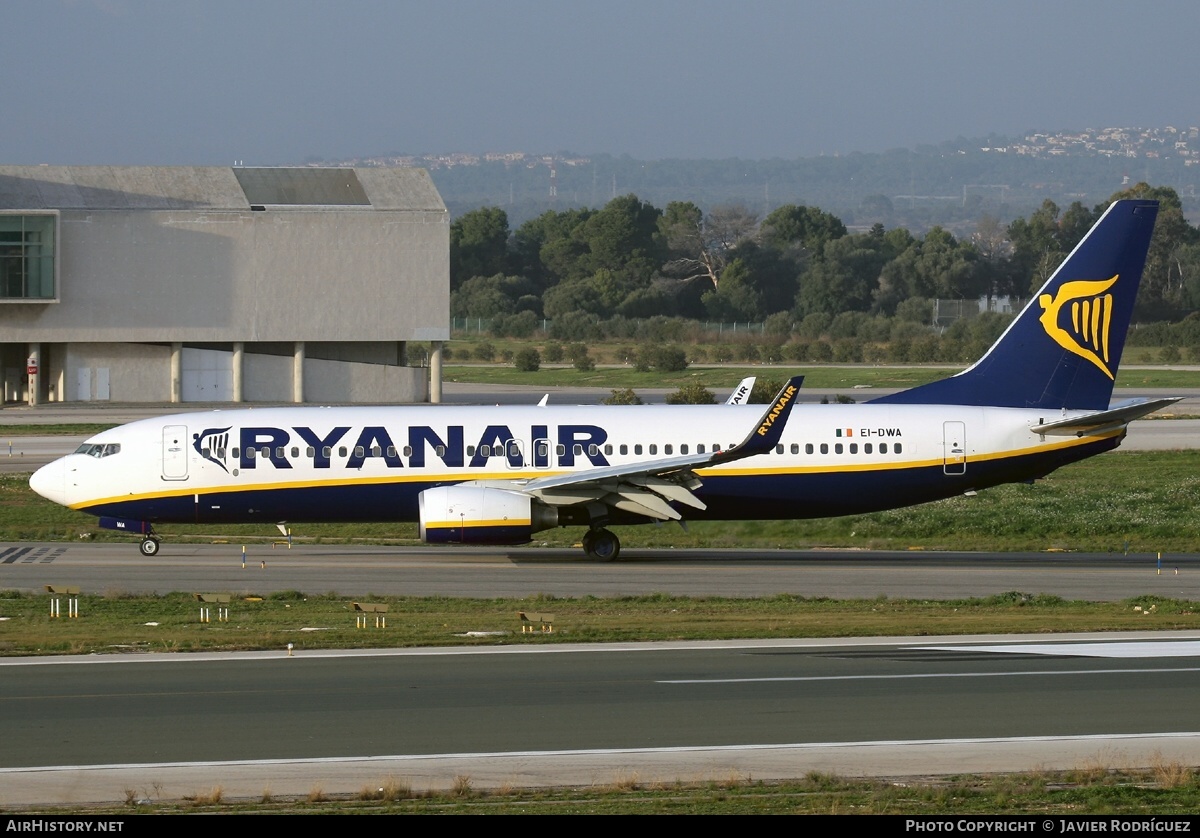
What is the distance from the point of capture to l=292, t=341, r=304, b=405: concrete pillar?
79.0 meters

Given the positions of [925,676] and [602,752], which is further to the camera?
[925,676]

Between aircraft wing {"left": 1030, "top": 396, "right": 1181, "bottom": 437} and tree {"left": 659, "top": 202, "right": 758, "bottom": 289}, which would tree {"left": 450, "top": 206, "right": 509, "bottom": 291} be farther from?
aircraft wing {"left": 1030, "top": 396, "right": 1181, "bottom": 437}

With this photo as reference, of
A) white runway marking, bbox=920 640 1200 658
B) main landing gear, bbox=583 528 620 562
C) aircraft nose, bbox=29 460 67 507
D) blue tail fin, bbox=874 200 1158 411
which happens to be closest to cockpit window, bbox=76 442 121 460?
aircraft nose, bbox=29 460 67 507

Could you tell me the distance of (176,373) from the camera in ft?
256

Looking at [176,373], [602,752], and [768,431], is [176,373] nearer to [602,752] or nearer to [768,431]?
[768,431]

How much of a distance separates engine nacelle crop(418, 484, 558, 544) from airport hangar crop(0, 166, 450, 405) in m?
47.4

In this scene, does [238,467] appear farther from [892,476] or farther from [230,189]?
[230,189]

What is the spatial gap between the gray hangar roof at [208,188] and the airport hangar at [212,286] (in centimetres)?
10

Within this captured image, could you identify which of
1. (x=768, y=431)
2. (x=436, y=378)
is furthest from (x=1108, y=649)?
(x=436, y=378)

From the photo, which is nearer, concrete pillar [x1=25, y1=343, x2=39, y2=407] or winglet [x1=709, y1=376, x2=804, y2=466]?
winglet [x1=709, y1=376, x2=804, y2=466]

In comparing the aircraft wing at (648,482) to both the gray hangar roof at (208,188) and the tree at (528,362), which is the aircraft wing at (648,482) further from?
the tree at (528,362)

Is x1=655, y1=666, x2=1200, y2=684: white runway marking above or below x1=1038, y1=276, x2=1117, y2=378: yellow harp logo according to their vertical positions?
below

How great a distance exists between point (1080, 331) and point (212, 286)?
53.5 metres
